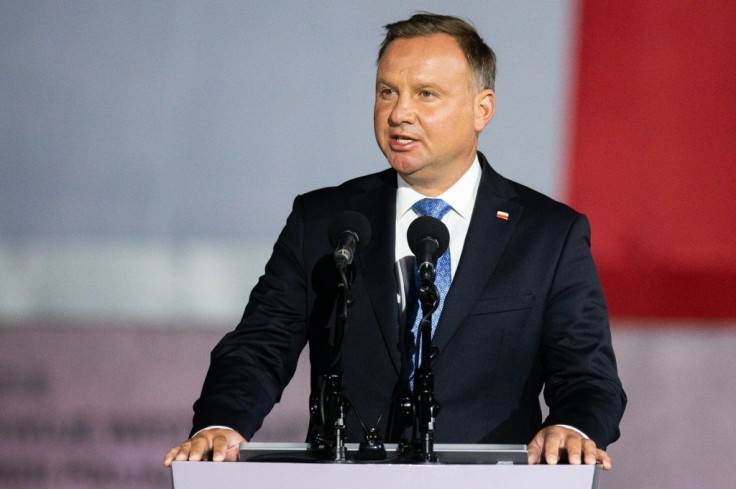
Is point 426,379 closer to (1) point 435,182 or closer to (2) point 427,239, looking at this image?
(2) point 427,239

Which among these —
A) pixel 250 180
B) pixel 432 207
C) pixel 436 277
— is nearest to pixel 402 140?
pixel 432 207

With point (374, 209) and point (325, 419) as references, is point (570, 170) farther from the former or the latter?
point (325, 419)

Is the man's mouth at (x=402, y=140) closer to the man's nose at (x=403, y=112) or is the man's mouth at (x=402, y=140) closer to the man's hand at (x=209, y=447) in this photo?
the man's nose at (x=403, y=112)

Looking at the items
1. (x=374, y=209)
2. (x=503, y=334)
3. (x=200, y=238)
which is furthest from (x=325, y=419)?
(x=200, y=238)

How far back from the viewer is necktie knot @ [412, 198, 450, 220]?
2.52 m

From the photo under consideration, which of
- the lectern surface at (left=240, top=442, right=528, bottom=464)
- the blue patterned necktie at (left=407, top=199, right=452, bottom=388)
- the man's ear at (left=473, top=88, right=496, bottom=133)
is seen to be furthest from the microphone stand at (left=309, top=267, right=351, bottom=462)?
the man's ear at (left=473, top=88, right=496, bottom=133)

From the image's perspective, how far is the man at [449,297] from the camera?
232 centimetres

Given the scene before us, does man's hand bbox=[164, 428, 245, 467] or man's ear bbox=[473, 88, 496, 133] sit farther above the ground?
man's ear bbox=[473, 88, 496, 133]

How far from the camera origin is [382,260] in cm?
243

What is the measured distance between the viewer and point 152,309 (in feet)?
12.4

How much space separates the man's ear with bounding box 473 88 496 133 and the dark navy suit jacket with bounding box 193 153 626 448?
6.8 inches

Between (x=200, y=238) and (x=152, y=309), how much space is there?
0.29m

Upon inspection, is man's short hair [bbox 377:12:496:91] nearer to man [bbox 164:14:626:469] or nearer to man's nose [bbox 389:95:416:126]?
man [bbox 164:14:626:469]

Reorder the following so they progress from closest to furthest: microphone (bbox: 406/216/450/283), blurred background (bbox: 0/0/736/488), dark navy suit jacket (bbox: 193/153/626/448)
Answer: microphone (bbox: 406/216/450/283) → dark navy suit jacket (bbox: 193/153/626/448) → blurred background (bbox: 0/0/736/488)
